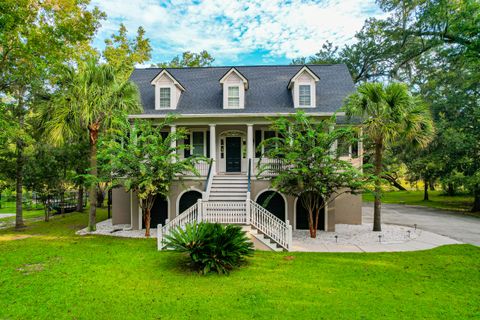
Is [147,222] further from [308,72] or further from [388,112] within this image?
[388,112]

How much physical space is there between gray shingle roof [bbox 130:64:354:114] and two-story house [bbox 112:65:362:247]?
0.18 feet

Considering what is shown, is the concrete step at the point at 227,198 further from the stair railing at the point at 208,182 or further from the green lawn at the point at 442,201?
the green lawn at the point at 442,201

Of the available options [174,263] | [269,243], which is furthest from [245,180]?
[174,263]

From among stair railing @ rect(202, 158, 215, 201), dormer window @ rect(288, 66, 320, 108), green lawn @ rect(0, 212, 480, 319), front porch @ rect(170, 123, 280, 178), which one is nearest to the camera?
green lawn @ rect(0, 212, 480, 319)

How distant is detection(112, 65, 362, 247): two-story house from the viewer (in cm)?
1350

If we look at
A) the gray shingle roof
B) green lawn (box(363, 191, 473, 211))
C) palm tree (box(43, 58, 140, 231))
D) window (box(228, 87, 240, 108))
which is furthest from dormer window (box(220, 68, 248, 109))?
green lawn (box(363, 191, 473, 211))

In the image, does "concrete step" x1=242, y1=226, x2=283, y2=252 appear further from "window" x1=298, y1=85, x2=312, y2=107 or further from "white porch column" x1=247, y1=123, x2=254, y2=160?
"window" x1=298, y1=85, x2=312, y2=107

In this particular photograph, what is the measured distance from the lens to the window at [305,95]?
15.0 meters

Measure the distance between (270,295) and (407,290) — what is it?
3518 millimetres

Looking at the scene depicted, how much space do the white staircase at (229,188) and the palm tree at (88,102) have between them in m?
5.49

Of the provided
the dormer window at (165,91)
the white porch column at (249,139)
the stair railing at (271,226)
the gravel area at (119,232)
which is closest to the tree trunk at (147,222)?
the gravel area at (119,232)

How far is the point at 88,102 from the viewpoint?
11.7 meters

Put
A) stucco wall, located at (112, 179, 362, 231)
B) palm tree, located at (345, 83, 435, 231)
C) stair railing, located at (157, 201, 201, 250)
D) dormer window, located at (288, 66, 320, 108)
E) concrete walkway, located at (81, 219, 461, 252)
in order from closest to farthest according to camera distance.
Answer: stair railing, located at (157, 201, 201, 250), concrete walkway, located at (81, 219, 461, 252), palm tree, located at (345, 83, 435, 231), stucco wall, located at (112, 179, 362, 231), dormer window, located at (288, 66, 320, 108)

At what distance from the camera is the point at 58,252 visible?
957 cm
